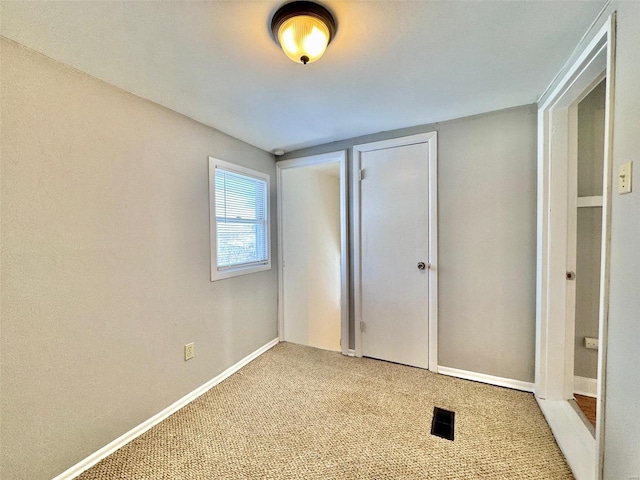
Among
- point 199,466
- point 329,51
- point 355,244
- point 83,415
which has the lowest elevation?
point 199,466

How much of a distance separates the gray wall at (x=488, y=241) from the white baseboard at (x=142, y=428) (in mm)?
1915

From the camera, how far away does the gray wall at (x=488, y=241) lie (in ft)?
6.34

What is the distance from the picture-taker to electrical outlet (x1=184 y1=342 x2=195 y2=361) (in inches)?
76.7

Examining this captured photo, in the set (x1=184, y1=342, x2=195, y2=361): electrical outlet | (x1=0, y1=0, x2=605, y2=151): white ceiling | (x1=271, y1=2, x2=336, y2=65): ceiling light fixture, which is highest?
(x1=0, y1=0, x2=605, y2=151): white ceiling

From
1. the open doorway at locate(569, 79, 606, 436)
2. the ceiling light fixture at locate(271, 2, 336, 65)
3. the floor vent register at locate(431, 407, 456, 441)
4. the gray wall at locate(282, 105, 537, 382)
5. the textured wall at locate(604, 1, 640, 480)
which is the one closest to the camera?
the textured wall at locate(604, 1, 640, 480)

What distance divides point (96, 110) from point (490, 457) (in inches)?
115

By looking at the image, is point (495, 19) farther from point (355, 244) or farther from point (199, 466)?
point (199, 466)

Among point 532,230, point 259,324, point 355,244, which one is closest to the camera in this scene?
point 532,230

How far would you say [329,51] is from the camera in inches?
50.8

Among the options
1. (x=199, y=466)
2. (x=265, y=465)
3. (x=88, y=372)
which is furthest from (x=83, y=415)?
(x=265, y=465)

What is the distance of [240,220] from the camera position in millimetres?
2504

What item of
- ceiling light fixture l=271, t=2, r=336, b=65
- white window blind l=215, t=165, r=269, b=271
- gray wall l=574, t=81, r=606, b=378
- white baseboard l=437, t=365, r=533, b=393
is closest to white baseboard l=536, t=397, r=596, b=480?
white baseboard l=437, t=365, r=533, b=393

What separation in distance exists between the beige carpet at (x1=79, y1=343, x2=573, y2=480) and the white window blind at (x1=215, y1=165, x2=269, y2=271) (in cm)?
111

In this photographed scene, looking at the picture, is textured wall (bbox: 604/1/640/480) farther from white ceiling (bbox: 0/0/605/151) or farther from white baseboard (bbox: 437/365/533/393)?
white baseboard (bbox: 437/365/533/393)
